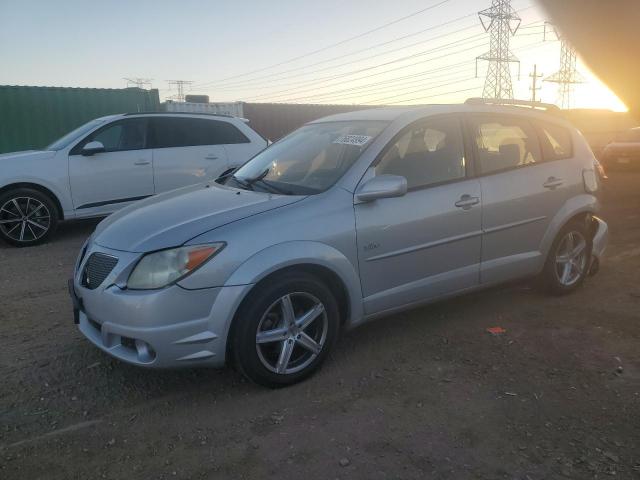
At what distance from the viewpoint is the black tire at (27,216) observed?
22.3 feet

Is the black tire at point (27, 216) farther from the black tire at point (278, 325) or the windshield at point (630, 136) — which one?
the windshield at point (630, 136)

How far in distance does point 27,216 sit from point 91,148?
4.03ft

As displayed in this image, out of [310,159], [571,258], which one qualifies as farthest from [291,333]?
[571,258]

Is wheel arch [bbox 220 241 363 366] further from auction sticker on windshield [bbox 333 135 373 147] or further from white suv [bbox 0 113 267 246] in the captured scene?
white suv [bbox 0 113 267 246]

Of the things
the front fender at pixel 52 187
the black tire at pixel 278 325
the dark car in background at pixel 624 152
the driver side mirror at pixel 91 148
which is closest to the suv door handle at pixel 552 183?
the black tire at pixel 278 325

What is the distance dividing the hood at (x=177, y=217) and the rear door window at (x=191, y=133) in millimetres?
4254

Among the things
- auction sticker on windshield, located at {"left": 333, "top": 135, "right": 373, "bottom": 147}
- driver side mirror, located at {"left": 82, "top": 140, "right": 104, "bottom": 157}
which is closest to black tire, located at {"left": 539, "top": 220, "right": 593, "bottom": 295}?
auction sticker on windshield, located at {"left": 333, "top": 135, "right": 373, "bottom": 147}

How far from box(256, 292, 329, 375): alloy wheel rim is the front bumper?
0.25m

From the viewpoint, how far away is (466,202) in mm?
3785

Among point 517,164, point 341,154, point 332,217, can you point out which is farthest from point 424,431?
point 517,164

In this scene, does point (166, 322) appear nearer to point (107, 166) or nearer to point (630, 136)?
point (107, 166)

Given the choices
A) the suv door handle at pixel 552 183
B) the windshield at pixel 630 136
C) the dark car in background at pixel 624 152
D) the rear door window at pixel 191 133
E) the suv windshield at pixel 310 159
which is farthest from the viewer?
the windshield at pixel 630 136

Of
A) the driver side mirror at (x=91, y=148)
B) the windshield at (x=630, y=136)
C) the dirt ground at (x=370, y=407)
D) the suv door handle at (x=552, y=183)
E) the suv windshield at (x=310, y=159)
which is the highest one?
the windshield at (x=630, y=136)

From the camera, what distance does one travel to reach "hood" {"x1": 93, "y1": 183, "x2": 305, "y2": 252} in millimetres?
2998
